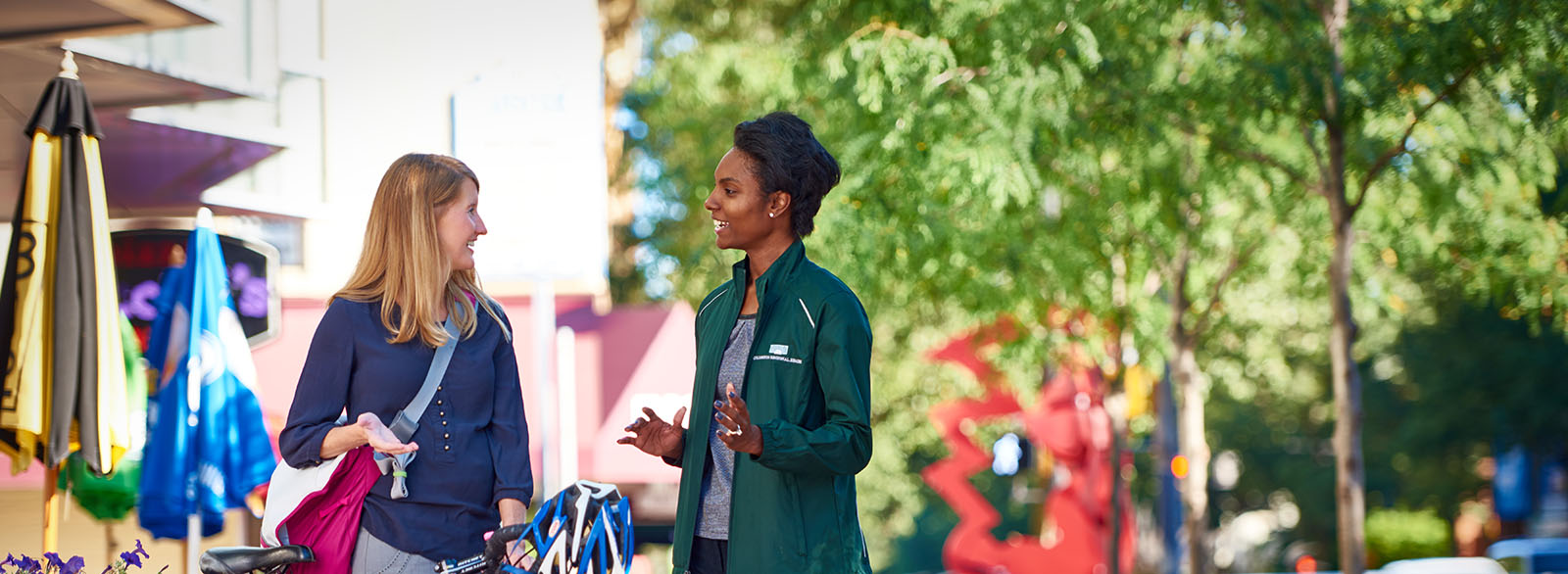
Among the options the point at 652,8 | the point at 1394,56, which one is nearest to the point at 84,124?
the point at 1394,56

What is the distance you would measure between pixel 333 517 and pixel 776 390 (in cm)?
Result: 105

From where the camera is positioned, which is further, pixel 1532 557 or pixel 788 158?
pixel 1532 557

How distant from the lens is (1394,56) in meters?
8.19

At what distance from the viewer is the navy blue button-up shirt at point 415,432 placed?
11.1 ft

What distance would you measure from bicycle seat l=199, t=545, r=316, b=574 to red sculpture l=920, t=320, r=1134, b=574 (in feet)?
40.9

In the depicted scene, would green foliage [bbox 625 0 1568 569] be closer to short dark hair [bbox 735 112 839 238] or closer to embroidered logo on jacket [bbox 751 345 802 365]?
short dark hair [bbox 735 112 839 238]

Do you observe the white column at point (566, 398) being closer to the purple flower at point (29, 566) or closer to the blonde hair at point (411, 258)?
the purple flower at point (29, 566)

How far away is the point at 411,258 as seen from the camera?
346cm

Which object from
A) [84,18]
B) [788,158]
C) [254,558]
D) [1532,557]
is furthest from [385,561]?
[1532,557]

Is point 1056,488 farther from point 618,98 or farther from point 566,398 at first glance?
point 618,98

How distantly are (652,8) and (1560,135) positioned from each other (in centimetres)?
A: 1592

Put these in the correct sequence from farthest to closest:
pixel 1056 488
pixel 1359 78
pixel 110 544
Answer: pixel 1056 488, pixel 1359 78, pixel 110 544

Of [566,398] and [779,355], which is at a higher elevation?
[779,355]

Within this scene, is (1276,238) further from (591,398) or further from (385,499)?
(385,499)
